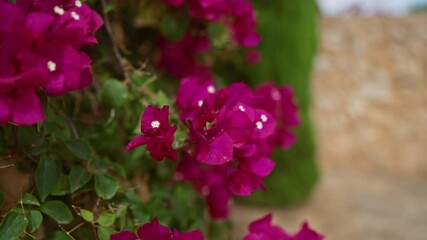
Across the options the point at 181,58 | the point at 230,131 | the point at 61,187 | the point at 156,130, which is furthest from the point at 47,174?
the point at 181,58

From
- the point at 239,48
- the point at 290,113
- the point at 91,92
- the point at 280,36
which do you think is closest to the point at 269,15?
the point at 280,36

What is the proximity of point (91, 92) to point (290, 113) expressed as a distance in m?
0.56

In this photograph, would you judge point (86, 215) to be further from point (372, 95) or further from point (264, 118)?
point (372, 95)

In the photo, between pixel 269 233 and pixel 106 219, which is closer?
pixel 106 219

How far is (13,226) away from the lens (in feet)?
2.39

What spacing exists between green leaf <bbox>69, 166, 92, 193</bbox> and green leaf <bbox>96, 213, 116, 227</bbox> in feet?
0.21

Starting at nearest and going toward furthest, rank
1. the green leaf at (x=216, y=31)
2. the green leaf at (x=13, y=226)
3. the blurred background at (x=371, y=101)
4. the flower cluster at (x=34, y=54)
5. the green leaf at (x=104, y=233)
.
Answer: the flower cluster at (x=34, y=54)
the green leaf at (x=13, y=226)
the green leaf at (x=104, y=233)
the green leaf at (x=216, y=31)
the blurred background at (x=371, y=101)

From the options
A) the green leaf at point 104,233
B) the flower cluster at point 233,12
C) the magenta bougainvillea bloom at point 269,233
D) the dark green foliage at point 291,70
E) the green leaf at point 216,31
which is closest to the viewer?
the green leaf at point 104,233

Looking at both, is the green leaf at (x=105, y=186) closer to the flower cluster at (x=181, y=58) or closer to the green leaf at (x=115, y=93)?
the green leaf at (x=115, y=93)

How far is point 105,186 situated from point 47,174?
0.36 ft

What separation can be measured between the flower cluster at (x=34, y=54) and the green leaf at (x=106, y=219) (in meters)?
0.26

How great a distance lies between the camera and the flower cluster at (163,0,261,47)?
3.45ft

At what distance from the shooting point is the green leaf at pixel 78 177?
2.73 feet

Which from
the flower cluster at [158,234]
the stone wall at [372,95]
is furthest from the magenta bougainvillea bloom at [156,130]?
the stone wall at [372,95]
